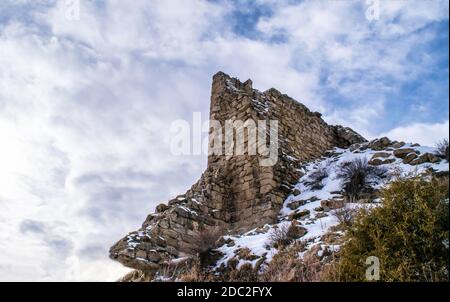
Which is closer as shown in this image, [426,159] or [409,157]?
[426,159]

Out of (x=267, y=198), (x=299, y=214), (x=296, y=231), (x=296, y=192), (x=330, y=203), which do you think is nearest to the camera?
(x=296, y=231)

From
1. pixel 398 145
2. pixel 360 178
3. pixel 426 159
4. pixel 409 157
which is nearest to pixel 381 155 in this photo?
pixel 409 157

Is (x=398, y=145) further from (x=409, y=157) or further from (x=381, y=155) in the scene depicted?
(x=409, y=157)

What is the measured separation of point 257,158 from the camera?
1110cm

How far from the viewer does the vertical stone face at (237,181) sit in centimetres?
847

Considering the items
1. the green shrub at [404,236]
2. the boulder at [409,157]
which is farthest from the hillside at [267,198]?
the green shrub at [404,236]

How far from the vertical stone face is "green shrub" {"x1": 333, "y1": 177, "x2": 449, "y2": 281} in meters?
4.14

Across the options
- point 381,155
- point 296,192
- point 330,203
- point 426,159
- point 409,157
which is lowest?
point 330,203

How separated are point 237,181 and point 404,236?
22.6 ft

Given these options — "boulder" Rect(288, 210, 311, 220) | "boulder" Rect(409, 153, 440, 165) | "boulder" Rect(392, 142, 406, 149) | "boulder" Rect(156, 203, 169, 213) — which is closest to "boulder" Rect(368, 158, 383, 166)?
"boulder" Rect(409, 153, 440, 165)

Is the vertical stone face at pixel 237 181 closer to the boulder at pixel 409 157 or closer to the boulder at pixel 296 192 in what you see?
the boulder at pixel 296 192

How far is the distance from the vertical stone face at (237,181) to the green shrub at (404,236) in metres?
4.14

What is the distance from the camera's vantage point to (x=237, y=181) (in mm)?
11273

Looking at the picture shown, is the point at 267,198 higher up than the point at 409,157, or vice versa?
the point at 409,157
